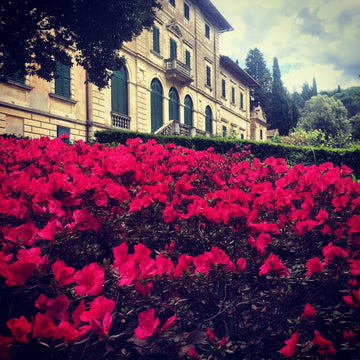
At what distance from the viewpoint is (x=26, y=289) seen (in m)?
1.25

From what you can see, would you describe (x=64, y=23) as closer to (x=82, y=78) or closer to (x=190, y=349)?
(x=82, y=78)

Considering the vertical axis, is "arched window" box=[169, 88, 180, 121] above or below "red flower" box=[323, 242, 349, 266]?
above

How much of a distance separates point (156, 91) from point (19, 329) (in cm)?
1999

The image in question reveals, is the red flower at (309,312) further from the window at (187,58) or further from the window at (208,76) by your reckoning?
the window at (208,76)

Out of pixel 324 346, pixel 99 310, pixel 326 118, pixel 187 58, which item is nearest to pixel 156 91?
pixel 187 58

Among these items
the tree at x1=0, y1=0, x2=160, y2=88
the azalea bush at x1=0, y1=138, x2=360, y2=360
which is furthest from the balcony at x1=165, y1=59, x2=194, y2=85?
the azalea bush at x1=0, y1=138, x2=360, y2=360

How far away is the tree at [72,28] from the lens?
9070 millimetres

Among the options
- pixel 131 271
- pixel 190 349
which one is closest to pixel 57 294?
pixel 131 271

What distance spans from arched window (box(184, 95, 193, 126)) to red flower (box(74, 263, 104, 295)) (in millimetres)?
22687

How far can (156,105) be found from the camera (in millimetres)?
19969

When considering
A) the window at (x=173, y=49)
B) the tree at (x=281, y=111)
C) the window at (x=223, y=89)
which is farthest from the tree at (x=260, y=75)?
the window at (x=173, y=49)

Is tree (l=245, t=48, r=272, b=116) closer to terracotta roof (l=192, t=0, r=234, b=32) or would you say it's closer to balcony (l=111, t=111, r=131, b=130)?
terracotta roof (l=192, t=0, r=234, b=32)

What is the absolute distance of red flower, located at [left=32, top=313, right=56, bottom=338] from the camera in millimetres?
1093

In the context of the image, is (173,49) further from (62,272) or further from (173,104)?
(62,272)
